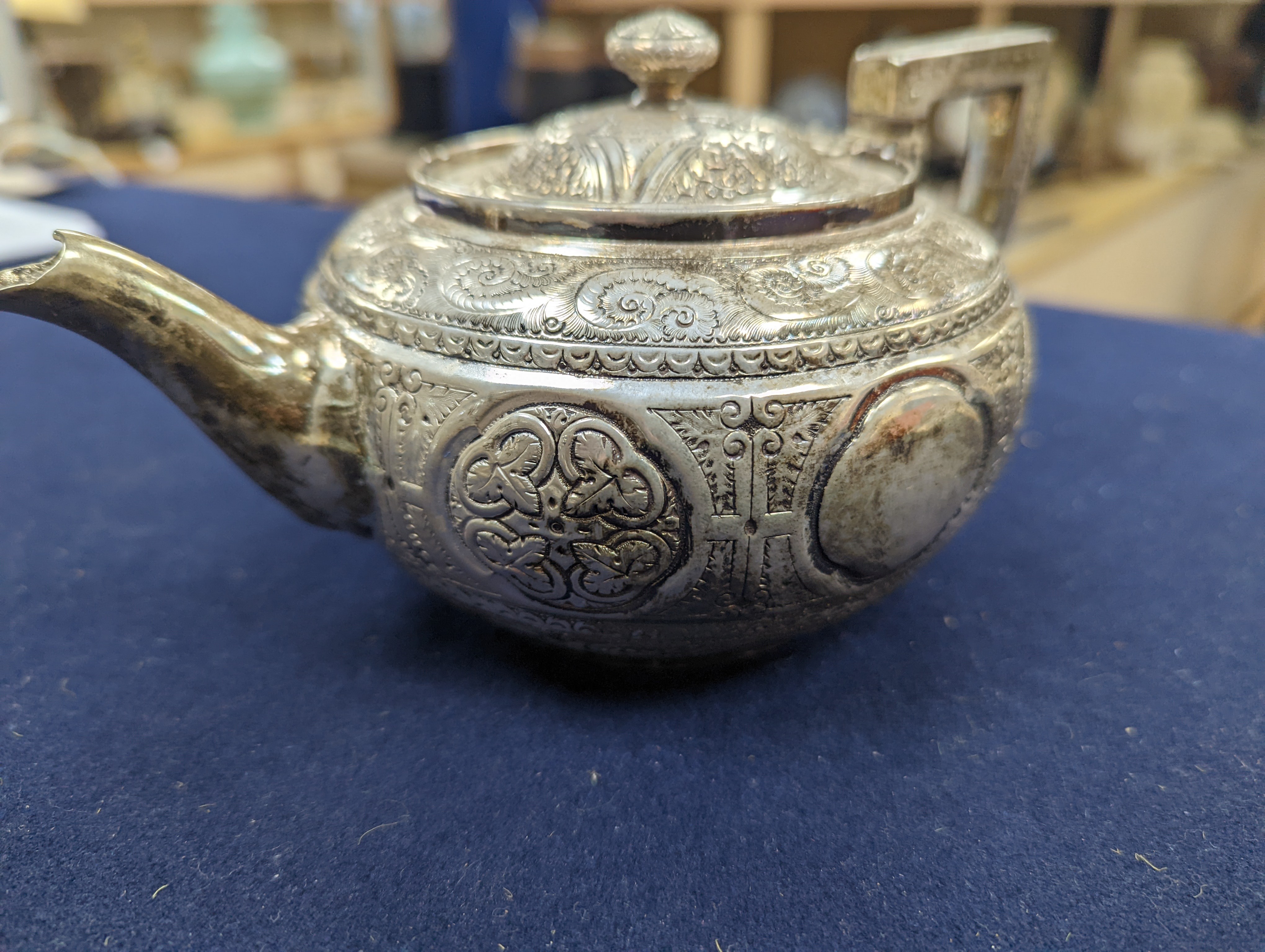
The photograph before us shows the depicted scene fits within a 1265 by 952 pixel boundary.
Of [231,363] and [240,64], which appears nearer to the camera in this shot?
[231,363]

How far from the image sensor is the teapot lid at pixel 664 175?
2.62 ft

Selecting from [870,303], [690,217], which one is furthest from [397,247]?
[870,303]

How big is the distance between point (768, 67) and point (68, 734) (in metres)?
2.46

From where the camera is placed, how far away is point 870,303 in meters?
0.78

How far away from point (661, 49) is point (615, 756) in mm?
648

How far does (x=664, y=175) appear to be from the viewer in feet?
2.79

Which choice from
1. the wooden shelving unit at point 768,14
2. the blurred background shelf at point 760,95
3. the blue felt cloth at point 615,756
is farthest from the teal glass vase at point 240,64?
the blue felt cloth at point 615,756

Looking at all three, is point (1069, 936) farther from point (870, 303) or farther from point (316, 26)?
point (316, 26)

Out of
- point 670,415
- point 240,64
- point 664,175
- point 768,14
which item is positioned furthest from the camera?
point 240,64

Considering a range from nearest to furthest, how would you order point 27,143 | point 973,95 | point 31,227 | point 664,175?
1. point 664,175
2. point 973,95
3. point 31,227
4. point 27,143

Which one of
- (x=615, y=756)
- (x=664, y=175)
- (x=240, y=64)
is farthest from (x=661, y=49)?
(x=240, y=64)

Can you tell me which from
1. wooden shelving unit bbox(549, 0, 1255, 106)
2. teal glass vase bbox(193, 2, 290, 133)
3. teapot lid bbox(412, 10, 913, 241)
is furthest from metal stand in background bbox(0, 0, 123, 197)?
teapot lid bbox(412, 10, 913, 241)

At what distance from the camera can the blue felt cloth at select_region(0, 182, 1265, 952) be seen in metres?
0.75

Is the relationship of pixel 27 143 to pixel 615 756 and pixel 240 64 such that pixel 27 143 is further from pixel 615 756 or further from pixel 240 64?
pixel 615 756
